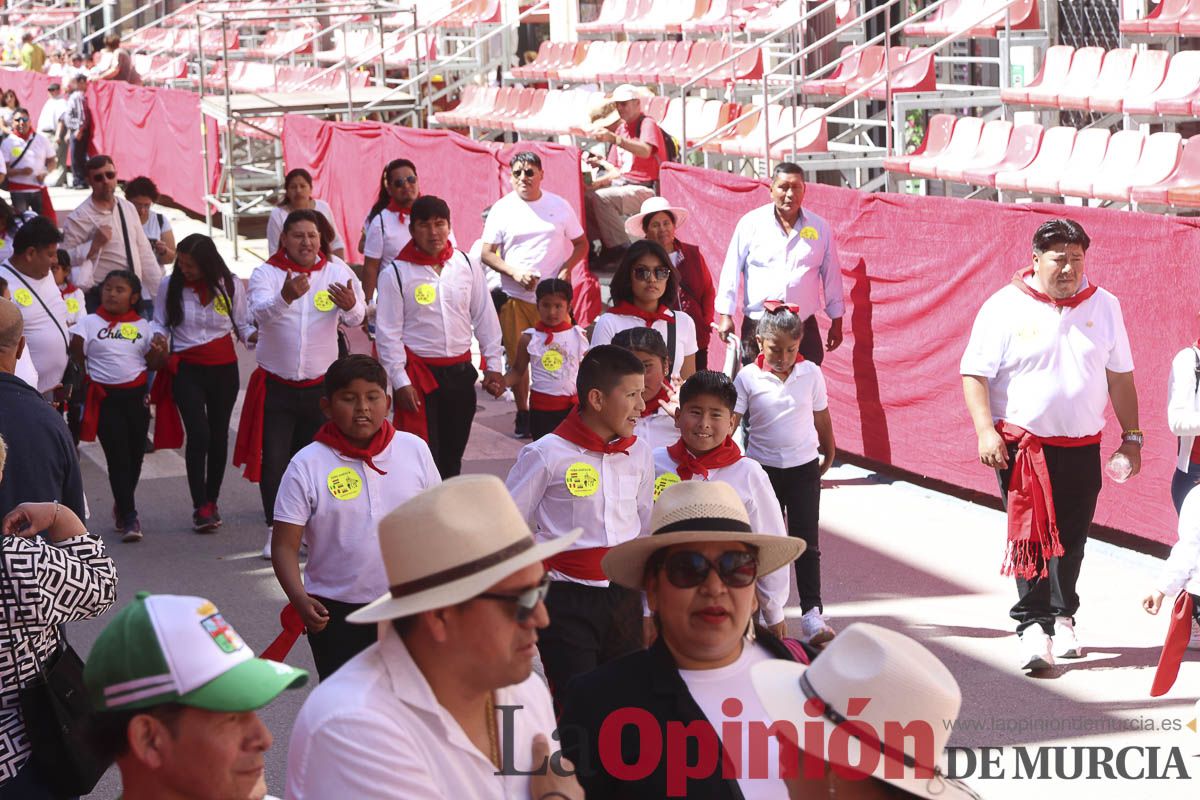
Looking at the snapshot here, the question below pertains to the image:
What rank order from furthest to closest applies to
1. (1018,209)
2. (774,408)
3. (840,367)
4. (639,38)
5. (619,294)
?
(639,38) → (840,367) → (1018,209) → (619,294) → (774,408)

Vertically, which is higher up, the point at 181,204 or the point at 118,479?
the point at 118,479

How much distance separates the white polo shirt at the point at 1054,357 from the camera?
7.43m

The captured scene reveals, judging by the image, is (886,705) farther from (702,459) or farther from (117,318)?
(117,318)

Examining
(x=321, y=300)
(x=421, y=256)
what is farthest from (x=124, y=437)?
(x=421, y=256)

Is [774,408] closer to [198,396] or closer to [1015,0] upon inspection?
[198,396]

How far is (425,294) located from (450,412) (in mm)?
669

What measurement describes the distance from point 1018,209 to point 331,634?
5.50 m

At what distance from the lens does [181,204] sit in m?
25.9

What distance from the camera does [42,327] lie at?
9188 mm

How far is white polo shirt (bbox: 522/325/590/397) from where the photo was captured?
9586 millimetres

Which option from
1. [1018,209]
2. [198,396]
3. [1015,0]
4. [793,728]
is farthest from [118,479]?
[1015,0]

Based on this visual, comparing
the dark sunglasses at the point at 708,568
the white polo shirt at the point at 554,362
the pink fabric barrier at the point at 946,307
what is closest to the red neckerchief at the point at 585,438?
the dark sunglasses at the point at 708,568

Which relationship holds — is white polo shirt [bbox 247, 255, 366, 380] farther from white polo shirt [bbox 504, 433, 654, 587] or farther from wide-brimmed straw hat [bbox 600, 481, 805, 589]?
wide-brimmed straw hat [bbox 600, 481, 805, 589]

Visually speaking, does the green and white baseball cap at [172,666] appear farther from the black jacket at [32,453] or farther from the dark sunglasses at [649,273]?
the dark sunglasses at [649,273]
